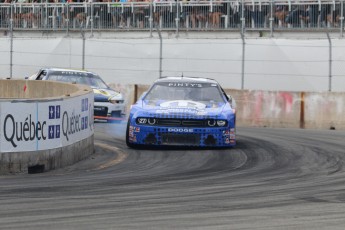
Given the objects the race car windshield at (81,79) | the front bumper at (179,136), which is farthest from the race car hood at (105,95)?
the front bumper at (179,136)

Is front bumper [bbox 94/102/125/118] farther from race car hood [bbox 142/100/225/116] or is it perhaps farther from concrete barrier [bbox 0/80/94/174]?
concrete barrier [bbox 0/80/94/174]

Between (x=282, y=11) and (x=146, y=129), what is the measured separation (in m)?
13.2

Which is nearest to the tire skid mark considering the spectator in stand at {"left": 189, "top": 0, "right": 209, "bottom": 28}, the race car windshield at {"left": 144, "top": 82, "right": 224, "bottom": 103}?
the race car windshield at {"left": 144, "top": 82, "right": 224, "bottom": 103}

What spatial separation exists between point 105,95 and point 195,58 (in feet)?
18.8

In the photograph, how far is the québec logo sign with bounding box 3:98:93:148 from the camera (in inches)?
529

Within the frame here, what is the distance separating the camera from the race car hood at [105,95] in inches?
974

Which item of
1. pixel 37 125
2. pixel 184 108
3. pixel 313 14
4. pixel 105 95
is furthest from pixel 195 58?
pixel 37 125

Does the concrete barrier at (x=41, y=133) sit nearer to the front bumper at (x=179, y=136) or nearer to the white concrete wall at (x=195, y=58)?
the front bumper at (x=179, y=136)

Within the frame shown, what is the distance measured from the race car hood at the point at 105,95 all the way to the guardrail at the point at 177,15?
19.3ft

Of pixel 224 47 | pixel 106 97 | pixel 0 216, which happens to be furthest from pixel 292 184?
pixel 224 47

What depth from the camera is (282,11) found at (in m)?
29.4

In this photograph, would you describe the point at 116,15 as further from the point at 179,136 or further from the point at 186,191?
the point at 186,191

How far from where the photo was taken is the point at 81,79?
83.7 feet

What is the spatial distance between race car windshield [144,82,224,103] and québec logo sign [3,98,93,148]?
2836 mm
